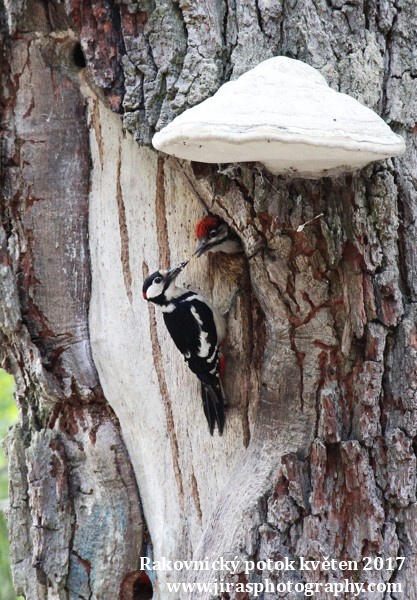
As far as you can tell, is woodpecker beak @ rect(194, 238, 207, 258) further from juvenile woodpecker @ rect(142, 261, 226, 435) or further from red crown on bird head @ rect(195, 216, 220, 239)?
juvenile woodpecker @ rect(142, 261, 226, 435)

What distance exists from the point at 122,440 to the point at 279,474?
93 centimetres

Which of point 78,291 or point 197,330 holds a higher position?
point 78,291

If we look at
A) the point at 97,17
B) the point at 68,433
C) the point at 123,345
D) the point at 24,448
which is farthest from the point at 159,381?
the point at 97,17

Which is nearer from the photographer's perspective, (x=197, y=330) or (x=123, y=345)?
(x=197, y=330)

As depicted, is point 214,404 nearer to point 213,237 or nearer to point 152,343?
point 152,343

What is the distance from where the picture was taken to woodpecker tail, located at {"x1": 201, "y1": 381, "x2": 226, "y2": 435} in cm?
304

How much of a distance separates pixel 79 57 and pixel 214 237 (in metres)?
1.11

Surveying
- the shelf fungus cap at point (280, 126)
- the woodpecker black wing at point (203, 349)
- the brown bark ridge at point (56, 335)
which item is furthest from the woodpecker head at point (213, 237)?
the brown bark ridge at point (56, 335)

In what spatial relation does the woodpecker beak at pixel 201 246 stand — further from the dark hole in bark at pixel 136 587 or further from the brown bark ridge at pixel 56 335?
the dark hole in bark at pixel 136 587

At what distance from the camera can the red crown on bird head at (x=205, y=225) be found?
2.92 meters

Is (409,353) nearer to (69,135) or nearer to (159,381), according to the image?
(159,381)

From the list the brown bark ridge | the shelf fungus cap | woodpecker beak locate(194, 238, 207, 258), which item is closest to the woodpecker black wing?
woodpecker beak locate(194, 238, 207, 258)

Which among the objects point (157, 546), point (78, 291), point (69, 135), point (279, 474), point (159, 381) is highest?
point (69, 135)

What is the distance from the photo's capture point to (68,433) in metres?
3.50
